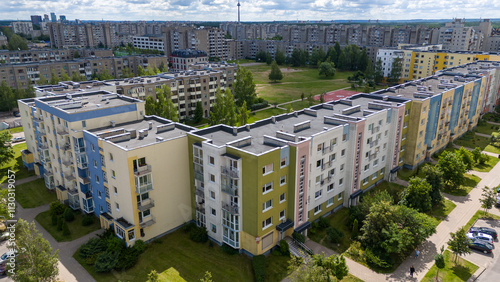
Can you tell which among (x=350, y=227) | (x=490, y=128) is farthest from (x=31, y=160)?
(x=490, y=128)

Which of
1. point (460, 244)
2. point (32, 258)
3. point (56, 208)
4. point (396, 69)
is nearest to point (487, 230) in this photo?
point (460, 244)

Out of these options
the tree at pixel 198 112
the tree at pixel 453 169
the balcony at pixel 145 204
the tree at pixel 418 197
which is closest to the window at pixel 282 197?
the balcony at pixel 145 204

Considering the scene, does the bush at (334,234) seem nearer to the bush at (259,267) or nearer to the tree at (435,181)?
the bush at (259,267)

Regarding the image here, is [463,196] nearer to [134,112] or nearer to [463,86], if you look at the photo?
[463,86]

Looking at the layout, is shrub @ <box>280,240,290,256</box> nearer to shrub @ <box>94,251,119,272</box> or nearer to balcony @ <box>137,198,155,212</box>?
balcony @ <box>137,198,155,212</box>

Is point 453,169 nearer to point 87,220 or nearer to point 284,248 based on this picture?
point 284,248

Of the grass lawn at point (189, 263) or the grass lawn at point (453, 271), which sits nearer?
the grass lawn at point (453, 271)

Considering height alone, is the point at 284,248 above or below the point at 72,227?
above
